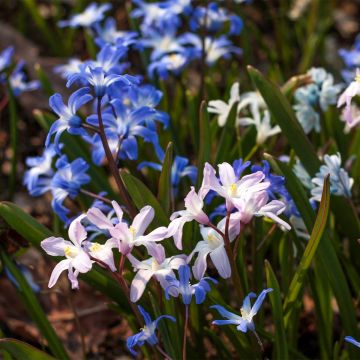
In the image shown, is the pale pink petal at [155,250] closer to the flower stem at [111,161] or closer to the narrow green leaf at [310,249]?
the flower stem at [111,161]

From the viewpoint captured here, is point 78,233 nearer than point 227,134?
Yes

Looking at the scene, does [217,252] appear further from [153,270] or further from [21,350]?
[21,350]

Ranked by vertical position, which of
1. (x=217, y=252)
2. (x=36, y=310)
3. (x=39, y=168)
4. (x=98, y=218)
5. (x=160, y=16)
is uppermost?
(x=160, y=16)

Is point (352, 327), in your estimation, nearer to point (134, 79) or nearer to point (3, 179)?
point (134, 79)

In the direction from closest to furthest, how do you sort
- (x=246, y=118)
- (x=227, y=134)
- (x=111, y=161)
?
1. (x=111, y=161)
2. (x=227, y=134)
3. (x=246, y=118)

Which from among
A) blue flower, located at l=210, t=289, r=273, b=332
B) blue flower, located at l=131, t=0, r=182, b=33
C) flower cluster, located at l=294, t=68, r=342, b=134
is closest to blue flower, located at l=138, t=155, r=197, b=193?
flower cluster, located at l=294, t=68, r=342, b=134

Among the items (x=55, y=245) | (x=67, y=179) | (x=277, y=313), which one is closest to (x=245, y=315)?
(x=277, y=313)

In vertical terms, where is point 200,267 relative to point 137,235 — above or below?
below

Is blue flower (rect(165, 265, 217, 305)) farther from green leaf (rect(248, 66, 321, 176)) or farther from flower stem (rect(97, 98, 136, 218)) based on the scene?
green leaf (rect(248, 66, 321, 176))
